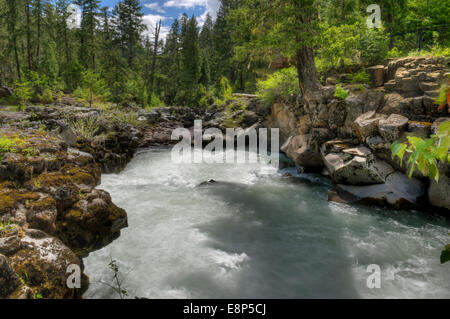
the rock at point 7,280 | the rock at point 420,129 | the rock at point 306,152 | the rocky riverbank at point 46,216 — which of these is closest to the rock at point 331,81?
the rock at point 306,152

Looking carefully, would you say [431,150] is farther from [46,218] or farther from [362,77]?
[362,77]

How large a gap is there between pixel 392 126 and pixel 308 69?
4154 mm

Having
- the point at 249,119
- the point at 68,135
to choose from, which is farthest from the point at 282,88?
the point at 68,135

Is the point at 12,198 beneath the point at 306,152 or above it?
beneath

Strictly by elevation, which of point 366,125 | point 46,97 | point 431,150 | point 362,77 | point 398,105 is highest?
point 46,97

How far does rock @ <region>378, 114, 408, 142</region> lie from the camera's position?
618 centimetres

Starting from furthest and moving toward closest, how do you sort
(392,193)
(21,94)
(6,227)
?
(21,94)
(392,193)
(6,227)

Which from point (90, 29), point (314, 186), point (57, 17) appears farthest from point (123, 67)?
point (314, 186)

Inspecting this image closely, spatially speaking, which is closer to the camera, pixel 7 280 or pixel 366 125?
pixel 7 280

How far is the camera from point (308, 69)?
9258mm

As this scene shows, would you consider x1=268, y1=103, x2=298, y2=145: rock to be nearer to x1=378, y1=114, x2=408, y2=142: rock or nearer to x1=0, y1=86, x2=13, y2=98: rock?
x1=378, y1=114, x2=408, y2=142: rock

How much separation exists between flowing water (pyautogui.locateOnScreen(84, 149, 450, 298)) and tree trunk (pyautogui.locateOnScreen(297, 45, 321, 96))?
4.12 metres
